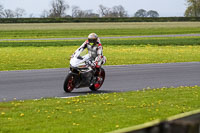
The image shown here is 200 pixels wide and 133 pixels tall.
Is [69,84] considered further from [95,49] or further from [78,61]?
[95,49]

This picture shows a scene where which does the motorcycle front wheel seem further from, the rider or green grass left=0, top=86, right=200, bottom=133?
green grass left=0, top=86, right=200, bottom=133

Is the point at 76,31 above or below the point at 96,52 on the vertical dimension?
below

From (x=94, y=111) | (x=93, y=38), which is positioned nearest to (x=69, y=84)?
Answer: (x=93, y=38)

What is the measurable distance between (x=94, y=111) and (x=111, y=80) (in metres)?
6.98

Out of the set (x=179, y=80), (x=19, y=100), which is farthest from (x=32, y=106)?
(x=179, y=80)

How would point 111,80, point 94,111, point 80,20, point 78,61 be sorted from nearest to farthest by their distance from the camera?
1. point 94,111
2. point 78,61
3. point 111,80
4. point 80,20

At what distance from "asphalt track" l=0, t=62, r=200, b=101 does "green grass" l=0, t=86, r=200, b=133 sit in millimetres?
1496

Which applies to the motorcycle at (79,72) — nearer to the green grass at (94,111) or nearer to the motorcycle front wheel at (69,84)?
the motorcycle front wheel at (69,84)

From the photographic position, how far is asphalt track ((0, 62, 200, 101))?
13836mm

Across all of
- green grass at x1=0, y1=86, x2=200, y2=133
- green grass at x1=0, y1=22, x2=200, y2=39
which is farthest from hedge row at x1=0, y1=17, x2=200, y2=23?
green grass at x1=0, y1=86, x2=200, y2=133

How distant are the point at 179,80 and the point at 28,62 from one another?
1040 centimetres

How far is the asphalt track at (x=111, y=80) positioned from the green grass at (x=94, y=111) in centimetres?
150

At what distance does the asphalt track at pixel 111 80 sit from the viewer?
45.4ft

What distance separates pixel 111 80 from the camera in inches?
673
